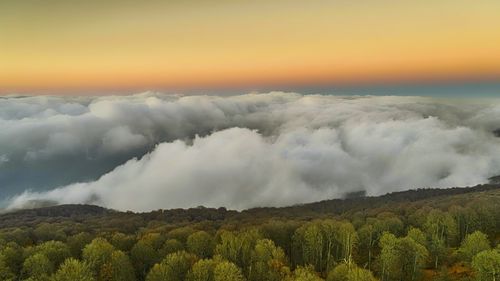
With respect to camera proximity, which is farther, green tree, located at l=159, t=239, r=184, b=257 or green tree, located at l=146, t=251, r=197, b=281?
green tree, located at l=159, t=239, r=184, b=257

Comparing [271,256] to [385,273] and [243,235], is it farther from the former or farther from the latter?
[385,273]

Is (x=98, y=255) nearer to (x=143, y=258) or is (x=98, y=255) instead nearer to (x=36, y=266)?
(x=36, y=266)

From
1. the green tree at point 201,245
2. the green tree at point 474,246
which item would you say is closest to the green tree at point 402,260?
the green tree at point 474,246

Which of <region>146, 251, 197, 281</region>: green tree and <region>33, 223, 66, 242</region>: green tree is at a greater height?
<region>146, 251, 197, 281</region>: green tree

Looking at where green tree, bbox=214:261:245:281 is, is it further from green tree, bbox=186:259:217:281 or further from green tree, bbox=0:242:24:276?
green tree, bbox=0:242:24:276

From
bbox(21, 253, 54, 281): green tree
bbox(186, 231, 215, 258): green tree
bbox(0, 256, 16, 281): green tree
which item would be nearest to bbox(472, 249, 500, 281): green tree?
bbox(186, 231, 215, 258): green tree

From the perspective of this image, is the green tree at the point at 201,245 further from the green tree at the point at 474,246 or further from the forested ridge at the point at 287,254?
the green tree at the point at 474,246
